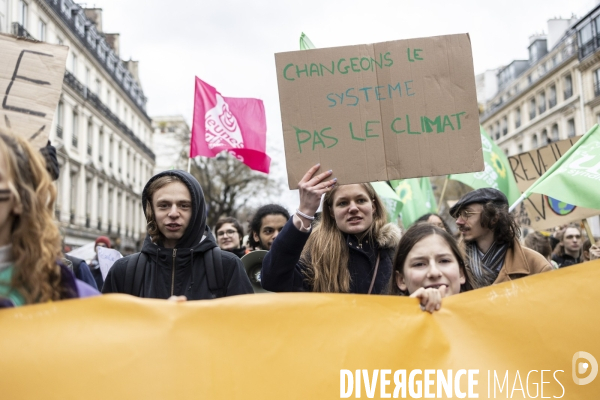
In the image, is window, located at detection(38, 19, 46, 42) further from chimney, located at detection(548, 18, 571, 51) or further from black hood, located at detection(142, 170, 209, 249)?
chimney, located at detection(548, 18, 571, 51)

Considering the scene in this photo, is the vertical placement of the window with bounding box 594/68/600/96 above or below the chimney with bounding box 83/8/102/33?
below

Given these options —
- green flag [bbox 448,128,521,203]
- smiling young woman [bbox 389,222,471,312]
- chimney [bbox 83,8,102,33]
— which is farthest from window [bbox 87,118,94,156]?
smiling young woman [bbox 389,222,471,312]

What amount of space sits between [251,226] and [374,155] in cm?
277

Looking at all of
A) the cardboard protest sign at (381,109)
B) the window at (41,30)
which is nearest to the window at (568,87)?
the window at (41,30)

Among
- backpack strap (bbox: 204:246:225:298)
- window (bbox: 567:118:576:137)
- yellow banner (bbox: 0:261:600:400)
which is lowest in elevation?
yellow banner (bbox: 0:261:600:400)

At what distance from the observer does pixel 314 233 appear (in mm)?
3217

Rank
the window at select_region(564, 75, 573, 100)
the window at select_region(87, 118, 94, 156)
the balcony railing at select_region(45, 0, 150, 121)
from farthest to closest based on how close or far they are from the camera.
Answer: the window at select_region(564, 75, 573, 100)
the window at select_region(87, 118, 94, 156)
the balcony railing at select_region(45, 0, 150, 121)

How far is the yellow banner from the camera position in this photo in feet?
5.95

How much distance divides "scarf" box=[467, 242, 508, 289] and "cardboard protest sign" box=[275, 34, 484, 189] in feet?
3.25

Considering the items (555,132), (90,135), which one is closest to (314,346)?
(90,135)

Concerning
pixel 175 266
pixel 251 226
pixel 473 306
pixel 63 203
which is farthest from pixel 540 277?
A: pixel 63 203

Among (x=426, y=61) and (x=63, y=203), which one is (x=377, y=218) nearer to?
(x=426, y=61)

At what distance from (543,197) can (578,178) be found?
2189 mm

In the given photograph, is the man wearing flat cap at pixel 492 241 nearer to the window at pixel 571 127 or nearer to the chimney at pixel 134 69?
the window at pixel 571 127
